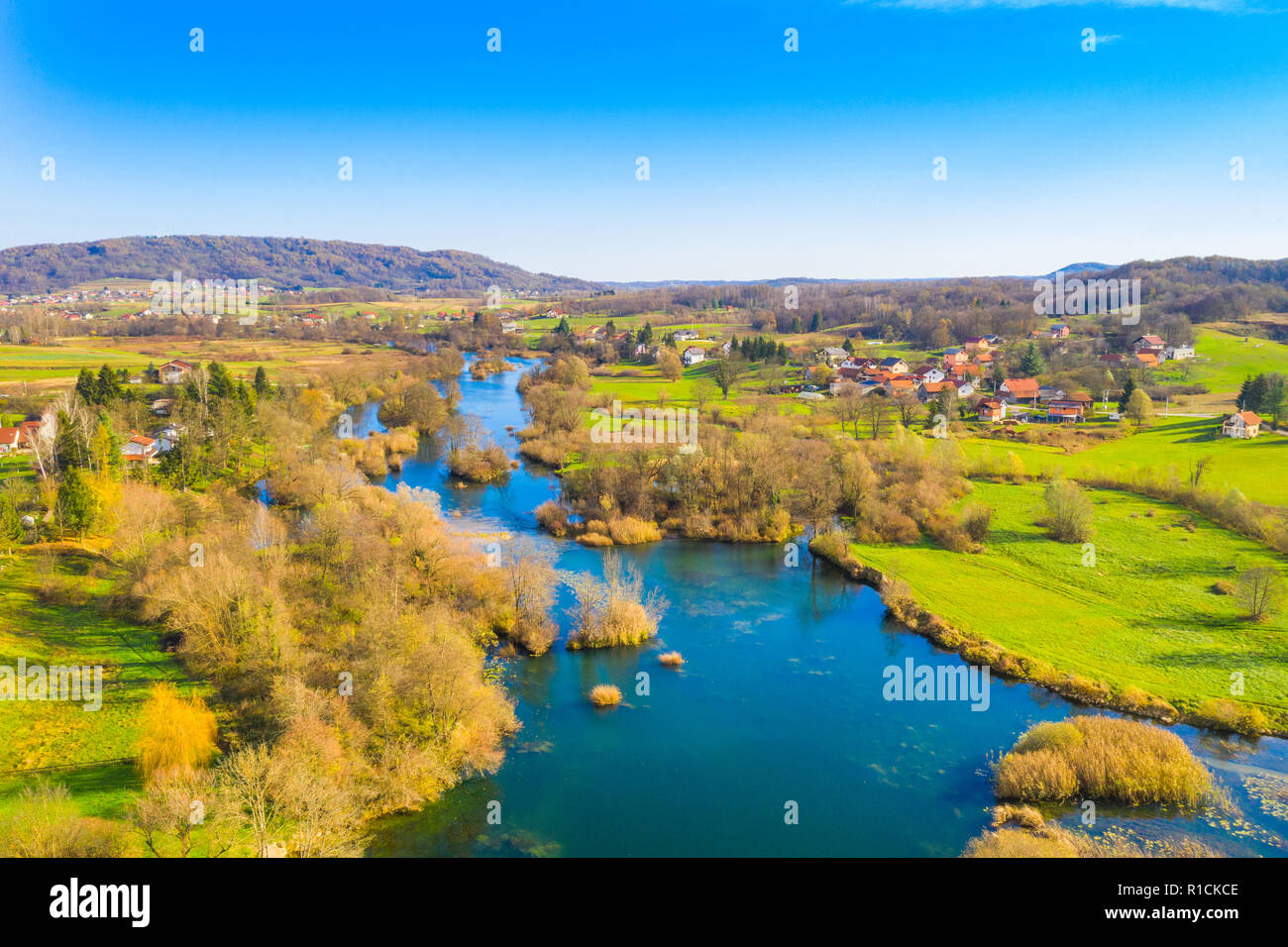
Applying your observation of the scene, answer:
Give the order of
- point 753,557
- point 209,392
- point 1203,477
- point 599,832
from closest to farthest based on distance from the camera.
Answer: point 599,832 → point 753,557 → point 1203,477 → point 209,392

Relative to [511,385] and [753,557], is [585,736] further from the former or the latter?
[511,385]

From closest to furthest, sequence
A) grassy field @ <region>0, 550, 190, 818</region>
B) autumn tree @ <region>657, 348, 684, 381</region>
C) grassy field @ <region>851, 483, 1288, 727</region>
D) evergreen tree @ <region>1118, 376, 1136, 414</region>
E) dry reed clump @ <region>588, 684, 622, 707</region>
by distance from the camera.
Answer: grassy field @ <region>0, 550, 190, 818</region> < dry reed clump @ <region>588, 684, 622, 707</region> < grassy field @ <region>851, 483, 1288, 727</region> < evergreen tree @ <region>1118, 376, 1136, 414</region> < autumn tree @ <region>657, 348, 684, 381</region>

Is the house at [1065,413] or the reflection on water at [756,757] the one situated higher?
the house at [1065,413]

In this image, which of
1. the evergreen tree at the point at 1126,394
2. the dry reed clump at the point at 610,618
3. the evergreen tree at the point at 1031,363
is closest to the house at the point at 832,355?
the evergreen tree at the point at 1031,363

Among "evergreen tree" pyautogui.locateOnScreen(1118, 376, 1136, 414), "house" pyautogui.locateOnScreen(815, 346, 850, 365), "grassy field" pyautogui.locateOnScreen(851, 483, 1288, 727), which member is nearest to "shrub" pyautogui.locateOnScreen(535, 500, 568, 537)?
"grassy field" pyautogui.locateOnScreen(851, 483, 1288, 727)

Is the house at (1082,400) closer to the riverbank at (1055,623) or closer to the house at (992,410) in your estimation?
the house at (992,410)

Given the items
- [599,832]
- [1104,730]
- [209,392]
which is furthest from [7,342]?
[1104,730]

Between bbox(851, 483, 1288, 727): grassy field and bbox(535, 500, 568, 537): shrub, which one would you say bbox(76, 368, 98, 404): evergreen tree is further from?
bbox(851, 483, 1288, 727): grassy field
